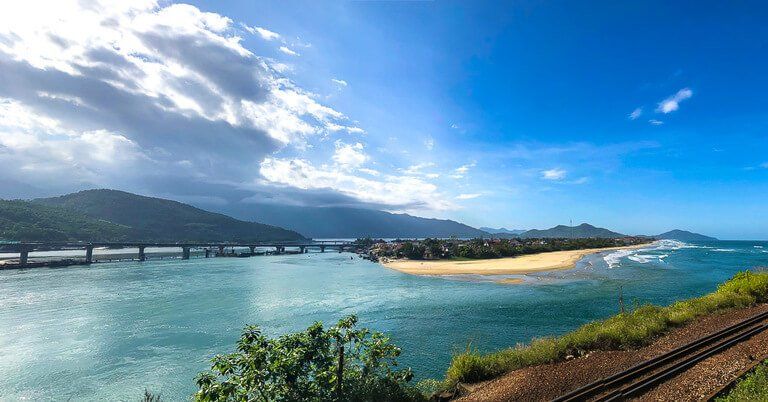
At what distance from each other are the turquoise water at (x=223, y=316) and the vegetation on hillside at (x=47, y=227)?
90.3m

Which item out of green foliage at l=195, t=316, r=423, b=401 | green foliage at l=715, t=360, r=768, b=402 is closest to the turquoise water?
green foliage at l=195, t=316, r=423, b=401

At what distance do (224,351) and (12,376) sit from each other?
12.6 m

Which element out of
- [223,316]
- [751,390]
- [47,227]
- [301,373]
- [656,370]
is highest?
[47,227]

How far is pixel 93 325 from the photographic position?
111ft

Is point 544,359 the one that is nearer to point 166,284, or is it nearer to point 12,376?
point 12,376

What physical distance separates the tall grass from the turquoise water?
17.9 feet

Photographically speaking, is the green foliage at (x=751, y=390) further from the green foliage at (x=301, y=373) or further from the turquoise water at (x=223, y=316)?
the turquoise water at (x=223, y=316)

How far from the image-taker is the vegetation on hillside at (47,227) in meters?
127

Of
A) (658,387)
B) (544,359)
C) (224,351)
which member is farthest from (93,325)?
(658,387)

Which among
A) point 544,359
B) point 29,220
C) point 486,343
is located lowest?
point 486,343

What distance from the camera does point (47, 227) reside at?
14112 centimetres

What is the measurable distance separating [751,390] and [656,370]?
3.49 metres

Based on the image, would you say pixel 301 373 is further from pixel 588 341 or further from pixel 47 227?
pixel 47 227

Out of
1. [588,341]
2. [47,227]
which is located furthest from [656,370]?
[47,227]
